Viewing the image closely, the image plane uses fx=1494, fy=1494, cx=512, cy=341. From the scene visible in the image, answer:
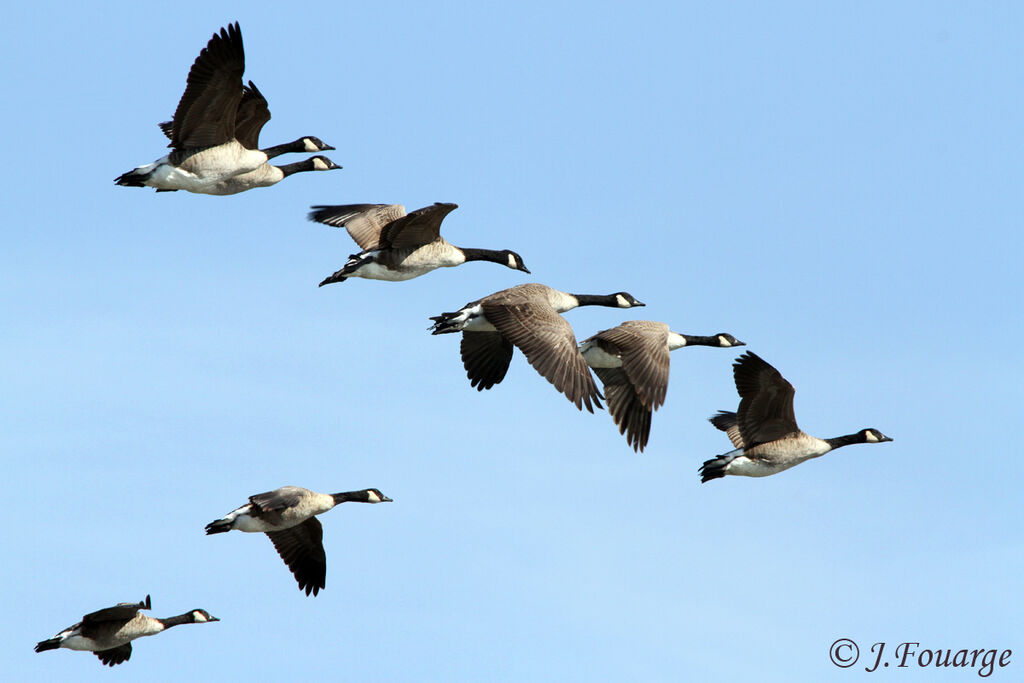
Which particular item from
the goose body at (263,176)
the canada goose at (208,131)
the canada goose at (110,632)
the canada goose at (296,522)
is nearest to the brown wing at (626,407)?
the canada goose at (296,522)

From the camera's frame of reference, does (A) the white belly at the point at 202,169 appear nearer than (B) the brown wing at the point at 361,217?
Yes

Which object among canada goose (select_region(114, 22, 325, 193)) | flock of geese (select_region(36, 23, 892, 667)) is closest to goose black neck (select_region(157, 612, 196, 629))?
flock of geese (select_region(36, 23, 892, 667))

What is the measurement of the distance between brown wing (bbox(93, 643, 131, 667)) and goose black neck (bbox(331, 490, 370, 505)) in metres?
4.65

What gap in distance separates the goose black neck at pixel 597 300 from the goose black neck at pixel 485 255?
4.71 feet

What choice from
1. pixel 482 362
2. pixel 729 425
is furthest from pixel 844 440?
pixel 482 362

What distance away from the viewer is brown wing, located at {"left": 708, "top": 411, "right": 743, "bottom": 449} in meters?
25.2

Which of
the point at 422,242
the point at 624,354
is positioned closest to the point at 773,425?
the point at 624,354

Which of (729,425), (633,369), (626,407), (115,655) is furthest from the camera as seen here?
(729,425)

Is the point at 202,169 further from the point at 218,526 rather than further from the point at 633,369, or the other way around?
the point at 633,369

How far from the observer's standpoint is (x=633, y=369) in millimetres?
21656

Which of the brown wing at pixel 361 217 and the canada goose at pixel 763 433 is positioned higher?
the brown wing at pixel 361 217

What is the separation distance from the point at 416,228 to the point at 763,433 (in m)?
6.22

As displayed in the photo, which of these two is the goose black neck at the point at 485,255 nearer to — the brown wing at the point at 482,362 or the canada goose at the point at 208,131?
the brown wing at the point at 482,362

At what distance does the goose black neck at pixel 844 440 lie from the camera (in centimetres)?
2417
